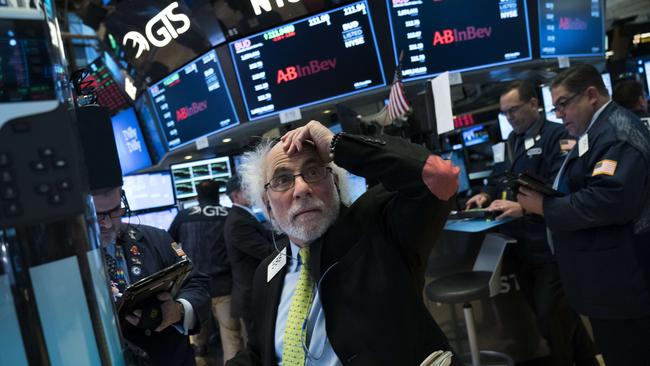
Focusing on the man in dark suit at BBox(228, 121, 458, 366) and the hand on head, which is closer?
the man in dark suit at BBox(228, 121, 458, 366)

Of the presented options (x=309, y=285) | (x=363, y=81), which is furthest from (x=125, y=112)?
(x=309, y=285)

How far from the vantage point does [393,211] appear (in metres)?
1.53

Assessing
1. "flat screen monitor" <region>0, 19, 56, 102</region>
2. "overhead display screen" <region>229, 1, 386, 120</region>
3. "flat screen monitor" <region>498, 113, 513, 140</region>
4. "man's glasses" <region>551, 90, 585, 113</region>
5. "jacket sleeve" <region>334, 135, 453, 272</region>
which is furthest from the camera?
"flat screen monitor" <region>498, 113, 513, 140</region>

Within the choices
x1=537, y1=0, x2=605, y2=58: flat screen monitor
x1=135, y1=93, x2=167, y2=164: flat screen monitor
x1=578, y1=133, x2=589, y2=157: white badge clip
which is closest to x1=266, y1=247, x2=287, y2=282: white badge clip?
x1=578, y1=133, x2=589, y2=157: white badge clip

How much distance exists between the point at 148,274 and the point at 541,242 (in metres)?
2.47

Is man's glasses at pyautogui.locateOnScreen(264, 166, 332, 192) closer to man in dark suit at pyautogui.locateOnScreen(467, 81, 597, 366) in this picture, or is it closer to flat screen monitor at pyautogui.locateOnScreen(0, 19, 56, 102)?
flat screen monitor at pyautogui.locateOnScreen(0, 19, 56, 102)

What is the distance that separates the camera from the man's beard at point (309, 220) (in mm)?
1616

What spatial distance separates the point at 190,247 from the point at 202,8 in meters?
2.25

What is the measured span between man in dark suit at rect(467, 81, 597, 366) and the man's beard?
1814mm

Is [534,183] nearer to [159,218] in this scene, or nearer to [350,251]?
[350,251]

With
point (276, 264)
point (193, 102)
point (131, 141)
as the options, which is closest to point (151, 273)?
point (276, 264)

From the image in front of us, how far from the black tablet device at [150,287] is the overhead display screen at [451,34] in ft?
10.5

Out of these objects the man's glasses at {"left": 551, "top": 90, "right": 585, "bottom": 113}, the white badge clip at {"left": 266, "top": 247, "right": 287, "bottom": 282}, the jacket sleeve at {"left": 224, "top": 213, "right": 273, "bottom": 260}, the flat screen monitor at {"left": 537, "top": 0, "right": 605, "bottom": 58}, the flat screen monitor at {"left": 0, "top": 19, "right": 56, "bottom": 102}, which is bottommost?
the jacket sleeve at {"left": 224, "top": 213, "right": 273, "bottom": 260}

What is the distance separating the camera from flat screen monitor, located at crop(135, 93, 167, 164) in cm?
559
